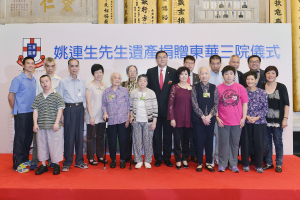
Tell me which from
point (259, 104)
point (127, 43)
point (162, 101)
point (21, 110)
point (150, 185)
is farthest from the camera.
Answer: point (127, 43)

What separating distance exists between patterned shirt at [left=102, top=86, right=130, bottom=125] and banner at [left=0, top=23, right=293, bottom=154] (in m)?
1.07

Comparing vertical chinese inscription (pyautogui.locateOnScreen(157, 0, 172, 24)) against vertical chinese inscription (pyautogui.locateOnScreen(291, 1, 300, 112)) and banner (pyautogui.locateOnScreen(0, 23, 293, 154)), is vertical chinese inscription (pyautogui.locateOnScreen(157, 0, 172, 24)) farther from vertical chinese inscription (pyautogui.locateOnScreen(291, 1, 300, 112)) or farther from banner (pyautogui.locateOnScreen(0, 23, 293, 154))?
vertical chinese inscription (pyautogui.locateOnScreen(291, 1, 300, 112))

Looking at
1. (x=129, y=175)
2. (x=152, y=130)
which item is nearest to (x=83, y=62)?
(x=152, y=130)

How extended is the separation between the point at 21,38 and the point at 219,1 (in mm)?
4556

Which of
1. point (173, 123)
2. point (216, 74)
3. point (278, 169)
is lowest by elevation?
point (278, 169)

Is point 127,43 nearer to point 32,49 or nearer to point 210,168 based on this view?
point 32,49

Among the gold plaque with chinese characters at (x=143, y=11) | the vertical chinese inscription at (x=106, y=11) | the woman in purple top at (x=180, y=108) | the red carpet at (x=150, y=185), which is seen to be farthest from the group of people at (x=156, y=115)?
the vertical chinese inscription at (x=106, y=11)

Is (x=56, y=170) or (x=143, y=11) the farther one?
(x=143, y=11)

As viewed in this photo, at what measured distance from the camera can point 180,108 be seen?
9.25 ft

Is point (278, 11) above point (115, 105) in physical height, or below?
above

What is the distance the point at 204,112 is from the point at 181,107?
12.3 inches

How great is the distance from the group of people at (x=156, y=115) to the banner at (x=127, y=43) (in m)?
0.89

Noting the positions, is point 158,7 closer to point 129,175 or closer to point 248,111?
point 248,111

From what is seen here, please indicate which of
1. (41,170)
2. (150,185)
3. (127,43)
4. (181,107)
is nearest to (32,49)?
(127,43)
